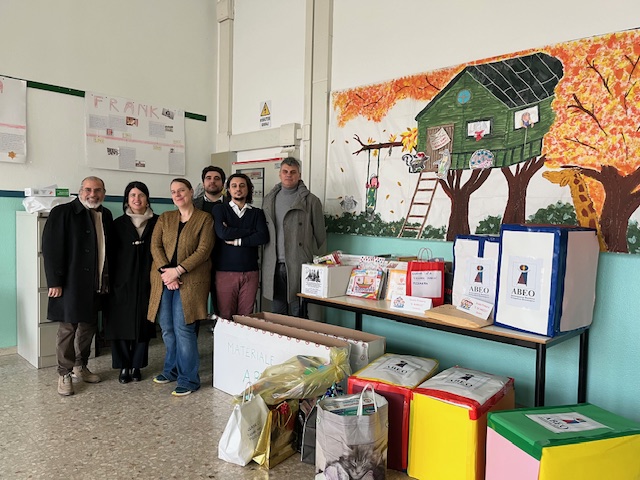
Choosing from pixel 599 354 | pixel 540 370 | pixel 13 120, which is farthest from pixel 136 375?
pixel 599 354

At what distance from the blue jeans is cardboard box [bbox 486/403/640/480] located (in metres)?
1.88

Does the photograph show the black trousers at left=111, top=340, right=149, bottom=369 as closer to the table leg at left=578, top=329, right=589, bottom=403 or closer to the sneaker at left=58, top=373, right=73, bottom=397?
the sneaker at left=58, top=373, right=73, bottom=397

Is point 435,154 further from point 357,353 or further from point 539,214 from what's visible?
point 357,353

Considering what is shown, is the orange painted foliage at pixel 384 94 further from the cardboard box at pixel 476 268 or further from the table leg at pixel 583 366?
the table leg at pixel 583 366

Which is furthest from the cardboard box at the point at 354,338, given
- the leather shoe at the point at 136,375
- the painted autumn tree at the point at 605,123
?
the painted autumn tree at the point at 605,123

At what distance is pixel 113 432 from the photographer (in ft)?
8.16

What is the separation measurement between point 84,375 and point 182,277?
100 cm

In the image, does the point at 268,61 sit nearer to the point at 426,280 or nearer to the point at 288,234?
the point at 288,234

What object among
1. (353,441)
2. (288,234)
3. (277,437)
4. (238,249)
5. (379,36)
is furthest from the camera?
(379,36)

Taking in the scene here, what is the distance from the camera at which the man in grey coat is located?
3.36m

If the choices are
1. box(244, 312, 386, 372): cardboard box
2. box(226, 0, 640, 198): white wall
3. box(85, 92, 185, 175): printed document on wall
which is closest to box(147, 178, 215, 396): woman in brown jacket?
box(244, 312, 386, 372): cardboard box

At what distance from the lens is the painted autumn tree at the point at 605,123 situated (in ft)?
7.95

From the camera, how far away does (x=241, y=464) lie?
7.22 feet

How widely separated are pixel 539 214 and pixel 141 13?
12.5 ft
